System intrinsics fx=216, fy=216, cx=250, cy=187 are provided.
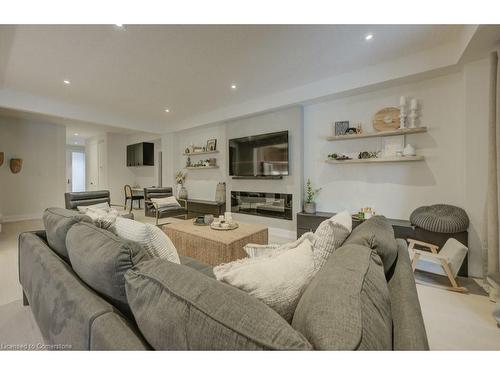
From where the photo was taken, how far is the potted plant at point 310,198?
3602mm

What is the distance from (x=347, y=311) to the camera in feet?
1.79

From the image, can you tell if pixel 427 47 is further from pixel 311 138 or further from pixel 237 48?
pixel 237 48

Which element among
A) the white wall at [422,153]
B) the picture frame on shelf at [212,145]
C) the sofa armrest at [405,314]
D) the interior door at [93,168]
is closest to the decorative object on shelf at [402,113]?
the white wall at [422,153]

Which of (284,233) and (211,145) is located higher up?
(211,145)

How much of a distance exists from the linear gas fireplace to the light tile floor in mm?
2240

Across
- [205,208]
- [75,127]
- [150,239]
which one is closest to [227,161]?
[205,208]

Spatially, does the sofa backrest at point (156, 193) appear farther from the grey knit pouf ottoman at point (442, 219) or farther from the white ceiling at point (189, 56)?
the grey knit pouf ottoman at point (442, 219)

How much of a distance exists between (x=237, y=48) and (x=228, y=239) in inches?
85.8

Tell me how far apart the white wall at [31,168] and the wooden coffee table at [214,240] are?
16.7ft

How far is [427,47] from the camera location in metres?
2.52

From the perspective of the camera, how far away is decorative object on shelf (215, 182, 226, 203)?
16.3ft

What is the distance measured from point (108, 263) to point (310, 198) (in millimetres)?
3299

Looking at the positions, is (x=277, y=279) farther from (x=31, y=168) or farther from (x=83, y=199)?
(x=31, y=168)

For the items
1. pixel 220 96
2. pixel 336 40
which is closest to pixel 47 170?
pixel 220 96
